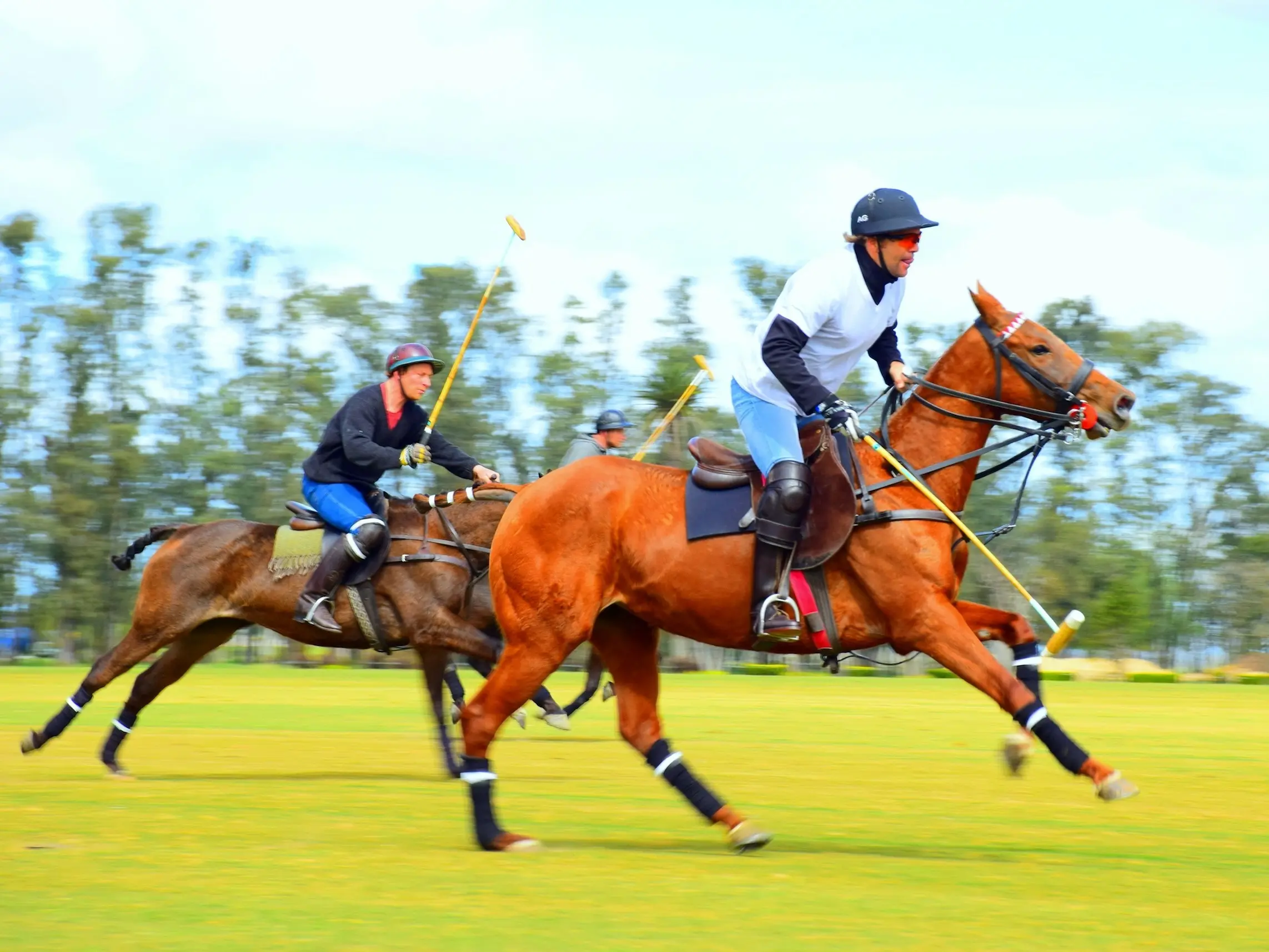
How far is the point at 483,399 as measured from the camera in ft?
172

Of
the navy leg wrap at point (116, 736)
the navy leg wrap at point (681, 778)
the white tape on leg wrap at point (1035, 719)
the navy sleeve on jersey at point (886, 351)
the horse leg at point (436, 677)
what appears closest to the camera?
the white tape on leg wrap at point (1035, 719)

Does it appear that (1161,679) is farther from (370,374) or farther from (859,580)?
(859,580)

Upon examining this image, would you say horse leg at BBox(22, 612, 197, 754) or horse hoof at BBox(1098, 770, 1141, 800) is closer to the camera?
horse hoof at BBox(1098, 770, 1141, 800)

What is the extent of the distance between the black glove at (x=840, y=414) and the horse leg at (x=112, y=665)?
573cm

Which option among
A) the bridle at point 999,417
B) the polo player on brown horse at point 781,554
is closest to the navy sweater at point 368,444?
the polo player on brown horse at point 781,554

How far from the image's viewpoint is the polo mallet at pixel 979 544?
721 cm

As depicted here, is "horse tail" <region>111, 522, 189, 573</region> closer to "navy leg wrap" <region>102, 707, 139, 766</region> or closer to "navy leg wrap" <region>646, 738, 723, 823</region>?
"navy leg wrap" <region>102, 707, 139, 766</region>

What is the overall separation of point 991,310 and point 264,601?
5937 millimetres

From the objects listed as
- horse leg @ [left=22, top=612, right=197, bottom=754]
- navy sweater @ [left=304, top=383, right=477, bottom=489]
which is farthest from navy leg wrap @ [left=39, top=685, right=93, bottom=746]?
navy sweater @ [left=304, top=383, right=477, bottom=489]

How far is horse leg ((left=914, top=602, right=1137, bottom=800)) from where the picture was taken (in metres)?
6.56

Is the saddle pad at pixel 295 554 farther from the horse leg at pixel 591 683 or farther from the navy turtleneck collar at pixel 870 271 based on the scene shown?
the navy turtleneck collar at pixel 870 271

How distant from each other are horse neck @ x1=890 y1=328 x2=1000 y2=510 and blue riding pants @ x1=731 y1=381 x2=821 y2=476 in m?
0.48

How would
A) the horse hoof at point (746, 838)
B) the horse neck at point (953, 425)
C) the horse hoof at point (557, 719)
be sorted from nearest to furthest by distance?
the horse hoof at point (746, 838) → the horse neck at point (953, 425) → the horse hoof at point (557, 719)

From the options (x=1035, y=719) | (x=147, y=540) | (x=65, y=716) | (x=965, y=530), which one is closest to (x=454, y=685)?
(x=147, y=540)
